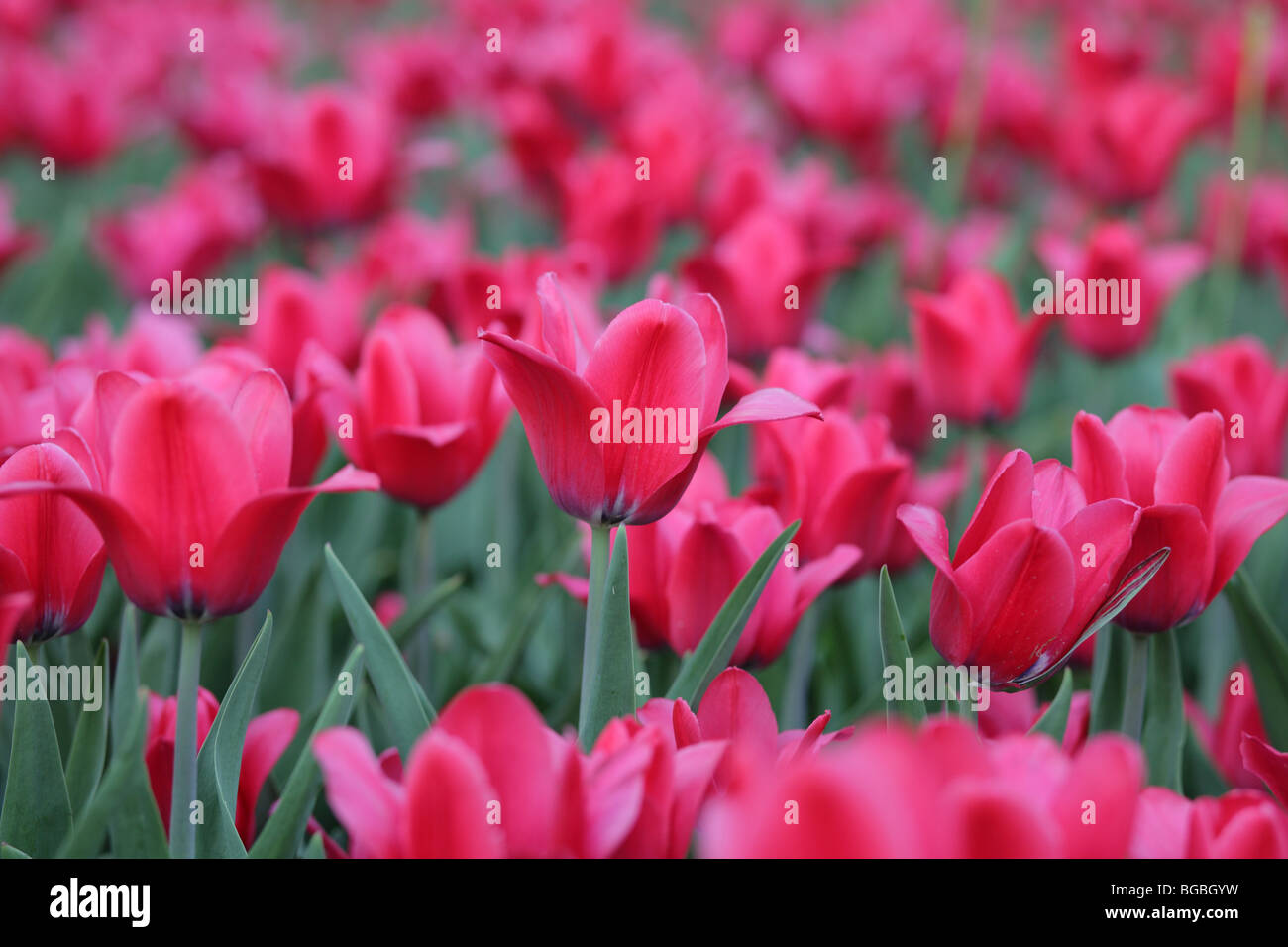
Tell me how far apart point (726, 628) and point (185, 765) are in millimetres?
364

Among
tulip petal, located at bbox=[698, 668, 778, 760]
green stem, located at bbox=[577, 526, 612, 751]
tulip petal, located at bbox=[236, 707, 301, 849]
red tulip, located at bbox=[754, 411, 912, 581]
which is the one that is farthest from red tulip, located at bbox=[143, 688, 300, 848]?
red tulip, located at bbox=[754, 411, 912, 581]

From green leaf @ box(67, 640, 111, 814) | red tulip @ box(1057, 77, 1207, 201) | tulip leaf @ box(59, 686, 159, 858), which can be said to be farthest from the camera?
red tulip @ box(1057, 77, 1207, 201)

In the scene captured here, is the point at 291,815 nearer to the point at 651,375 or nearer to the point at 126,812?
the point at 126,812

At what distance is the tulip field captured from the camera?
2.24 feet

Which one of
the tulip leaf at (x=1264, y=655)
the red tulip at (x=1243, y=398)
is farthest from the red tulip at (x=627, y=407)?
the red tulip at (x=1243, y=398)

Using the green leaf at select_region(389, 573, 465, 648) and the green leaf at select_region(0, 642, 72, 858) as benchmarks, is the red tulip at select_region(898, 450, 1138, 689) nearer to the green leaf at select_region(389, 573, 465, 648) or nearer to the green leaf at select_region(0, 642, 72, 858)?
the green leaf at select_region(389, 573, 465, 648)

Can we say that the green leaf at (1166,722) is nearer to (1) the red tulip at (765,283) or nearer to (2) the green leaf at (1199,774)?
(2) the green leaf at (1199,774)

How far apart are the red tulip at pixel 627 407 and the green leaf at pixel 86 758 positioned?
361 mm

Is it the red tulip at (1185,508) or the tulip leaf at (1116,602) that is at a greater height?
the red tulip at (1185,508)

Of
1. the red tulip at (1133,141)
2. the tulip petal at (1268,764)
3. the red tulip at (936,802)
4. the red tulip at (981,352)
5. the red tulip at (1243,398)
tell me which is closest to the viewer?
the red tulip at (936,802)

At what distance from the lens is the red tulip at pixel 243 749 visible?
2.98ft

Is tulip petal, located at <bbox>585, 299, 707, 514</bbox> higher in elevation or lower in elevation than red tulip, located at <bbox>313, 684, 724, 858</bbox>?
higher

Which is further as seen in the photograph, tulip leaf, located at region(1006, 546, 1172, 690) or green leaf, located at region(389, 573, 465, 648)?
green leaf, located at region(389, 573, 465, 648)
